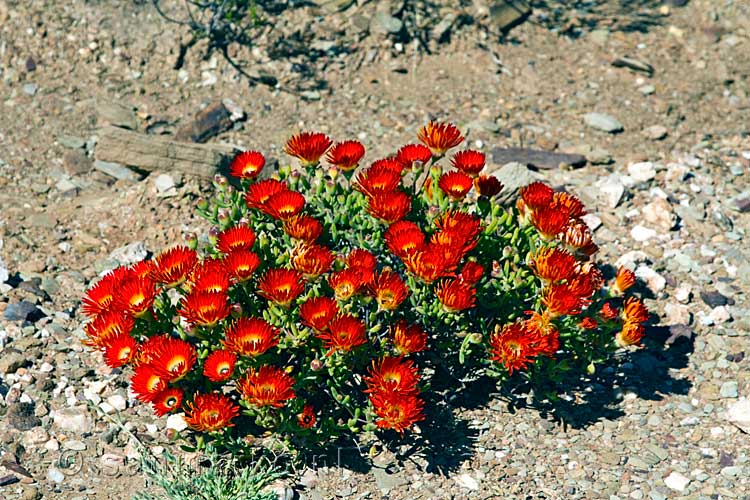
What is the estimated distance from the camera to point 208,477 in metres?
3.49

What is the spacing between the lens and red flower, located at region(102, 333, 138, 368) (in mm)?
3342

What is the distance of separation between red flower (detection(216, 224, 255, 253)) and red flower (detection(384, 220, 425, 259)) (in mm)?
524

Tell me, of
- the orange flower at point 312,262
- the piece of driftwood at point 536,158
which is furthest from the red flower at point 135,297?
the piece of driftwood at point 536,158

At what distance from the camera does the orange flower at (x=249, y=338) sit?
325 cm

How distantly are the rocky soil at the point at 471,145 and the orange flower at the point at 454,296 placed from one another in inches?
29.3

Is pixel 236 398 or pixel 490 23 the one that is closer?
pixel 236 398

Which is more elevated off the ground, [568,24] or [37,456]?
[568,24]

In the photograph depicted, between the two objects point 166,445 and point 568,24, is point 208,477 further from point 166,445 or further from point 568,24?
point 568,24

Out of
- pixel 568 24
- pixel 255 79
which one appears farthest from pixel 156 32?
pixel 568 24

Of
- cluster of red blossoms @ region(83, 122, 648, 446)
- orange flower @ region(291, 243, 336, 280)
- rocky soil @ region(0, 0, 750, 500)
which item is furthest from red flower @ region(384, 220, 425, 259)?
rocky soil @ region(0, 0, 750, 500)

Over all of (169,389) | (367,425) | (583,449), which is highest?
(169,389)

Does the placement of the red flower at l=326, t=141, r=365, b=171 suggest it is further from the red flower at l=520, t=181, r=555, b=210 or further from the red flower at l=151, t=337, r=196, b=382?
the red flower at l=151, t=337, r=196, b=382

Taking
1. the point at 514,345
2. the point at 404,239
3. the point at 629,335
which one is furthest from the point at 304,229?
the point at 629,335

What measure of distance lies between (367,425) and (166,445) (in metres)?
0.86
